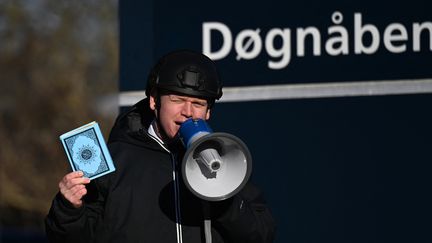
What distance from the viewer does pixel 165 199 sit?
420 cm

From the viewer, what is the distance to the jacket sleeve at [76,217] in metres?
4.05

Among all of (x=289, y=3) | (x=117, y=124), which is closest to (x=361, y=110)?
(x=289, y=3)

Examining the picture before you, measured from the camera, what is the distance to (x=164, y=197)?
420cm

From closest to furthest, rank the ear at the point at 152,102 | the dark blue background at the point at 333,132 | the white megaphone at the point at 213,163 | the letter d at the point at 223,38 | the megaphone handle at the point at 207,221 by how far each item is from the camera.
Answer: the white megaphone at the point at 213,163, the megaphone handle at the point at 207,221, the ear at the point at 152,102, the dark blue background at the point at 333,132, the letter d at the point at 223,38

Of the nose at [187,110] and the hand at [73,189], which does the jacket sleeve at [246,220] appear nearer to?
the nose at [187,110]

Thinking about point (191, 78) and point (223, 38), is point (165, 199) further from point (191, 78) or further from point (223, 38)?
point (223, 38)

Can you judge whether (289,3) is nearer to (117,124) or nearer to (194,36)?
(194,36)

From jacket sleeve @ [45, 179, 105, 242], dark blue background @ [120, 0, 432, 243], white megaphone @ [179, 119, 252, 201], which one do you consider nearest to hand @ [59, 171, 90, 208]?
jacket sleeve @ [45, 179, 105, 242]

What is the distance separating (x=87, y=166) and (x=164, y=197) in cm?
31

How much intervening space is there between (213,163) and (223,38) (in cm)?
162

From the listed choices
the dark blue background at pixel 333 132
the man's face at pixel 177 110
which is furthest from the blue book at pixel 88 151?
the dark blue background at pixel 333 132

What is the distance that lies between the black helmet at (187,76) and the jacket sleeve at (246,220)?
1.31 feet

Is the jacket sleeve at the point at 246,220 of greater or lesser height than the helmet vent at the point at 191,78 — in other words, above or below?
below

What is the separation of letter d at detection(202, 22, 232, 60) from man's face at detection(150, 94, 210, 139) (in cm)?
139
